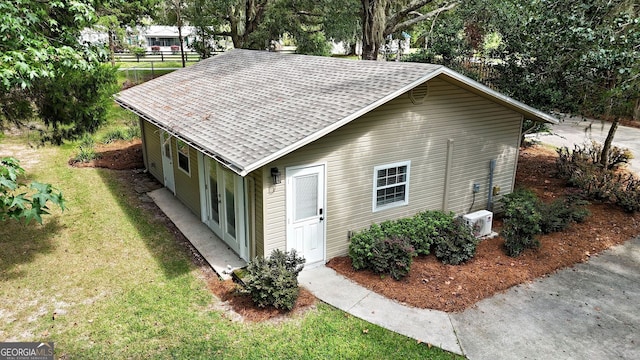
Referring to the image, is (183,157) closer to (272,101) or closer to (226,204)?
(226,204)

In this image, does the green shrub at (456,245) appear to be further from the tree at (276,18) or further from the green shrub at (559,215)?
the tree at (276,18)

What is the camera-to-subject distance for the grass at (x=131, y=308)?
6727 mm

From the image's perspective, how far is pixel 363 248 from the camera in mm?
8898

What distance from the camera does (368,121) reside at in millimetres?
9094

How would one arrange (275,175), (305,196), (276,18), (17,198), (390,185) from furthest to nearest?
(276,18), (390,185), (305,196), (275,175), (17,198)

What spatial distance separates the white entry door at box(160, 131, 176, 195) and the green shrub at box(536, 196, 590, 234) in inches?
386

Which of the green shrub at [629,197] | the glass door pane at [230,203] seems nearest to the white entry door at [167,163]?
the glass door pane at [230,203]

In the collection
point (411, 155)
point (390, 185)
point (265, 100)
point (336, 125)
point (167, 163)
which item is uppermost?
point (265, 100)

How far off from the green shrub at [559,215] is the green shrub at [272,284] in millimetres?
6339

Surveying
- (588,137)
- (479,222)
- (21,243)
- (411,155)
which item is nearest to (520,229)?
(479,222)

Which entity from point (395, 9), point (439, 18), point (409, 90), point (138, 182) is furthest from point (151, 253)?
point (395, 9)

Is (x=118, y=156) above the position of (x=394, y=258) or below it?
below

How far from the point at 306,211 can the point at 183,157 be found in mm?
4631

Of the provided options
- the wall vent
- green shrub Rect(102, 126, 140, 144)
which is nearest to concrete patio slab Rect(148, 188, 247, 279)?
the wall vent
